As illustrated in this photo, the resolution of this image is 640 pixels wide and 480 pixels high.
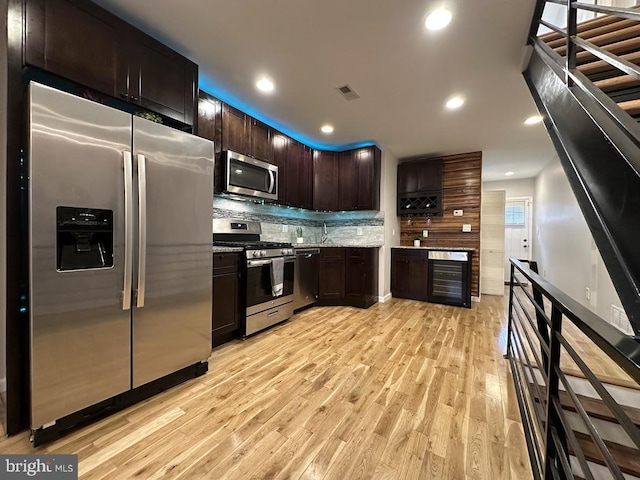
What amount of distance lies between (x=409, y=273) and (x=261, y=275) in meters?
2.78

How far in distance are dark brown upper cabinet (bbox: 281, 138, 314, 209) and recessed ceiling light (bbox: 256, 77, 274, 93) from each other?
45.5 inches

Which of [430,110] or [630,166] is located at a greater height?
[430,110]

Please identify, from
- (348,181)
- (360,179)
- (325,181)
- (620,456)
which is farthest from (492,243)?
(620,456)

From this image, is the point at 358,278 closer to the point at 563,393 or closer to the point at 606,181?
the point at 563,393

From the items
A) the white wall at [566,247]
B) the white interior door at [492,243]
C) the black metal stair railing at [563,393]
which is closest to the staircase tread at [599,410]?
the black metal stair railing at [563,393]

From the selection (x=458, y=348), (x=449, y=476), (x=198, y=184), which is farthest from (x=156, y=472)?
(x=458, y=348)

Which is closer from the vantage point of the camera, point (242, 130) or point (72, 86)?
point (72, 86)

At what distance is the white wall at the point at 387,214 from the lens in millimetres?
4508

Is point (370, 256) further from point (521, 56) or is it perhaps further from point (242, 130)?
point (521, 56)

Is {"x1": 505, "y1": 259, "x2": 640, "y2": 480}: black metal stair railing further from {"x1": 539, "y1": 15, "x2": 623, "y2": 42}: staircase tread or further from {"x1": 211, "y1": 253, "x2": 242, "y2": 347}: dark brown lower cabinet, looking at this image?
{"x1": 211, "y1": 253, "x2": 242, "y2": 347}: dark brown lower cabinet

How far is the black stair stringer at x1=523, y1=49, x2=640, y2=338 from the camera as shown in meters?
0.81

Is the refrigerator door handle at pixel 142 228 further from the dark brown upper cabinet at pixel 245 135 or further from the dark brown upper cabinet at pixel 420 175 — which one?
the dark brown upper cabinet at pixel 420 175

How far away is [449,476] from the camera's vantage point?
4.02ft

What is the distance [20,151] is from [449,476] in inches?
103
